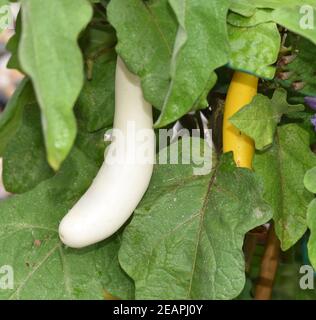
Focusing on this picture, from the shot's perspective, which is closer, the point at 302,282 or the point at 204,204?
the point at 204,204

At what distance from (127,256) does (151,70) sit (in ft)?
0.53

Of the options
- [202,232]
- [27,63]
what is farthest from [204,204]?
[27,63]

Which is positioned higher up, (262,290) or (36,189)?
(36,189)

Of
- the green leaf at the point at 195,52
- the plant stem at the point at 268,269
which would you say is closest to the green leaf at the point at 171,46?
the green leaf at the point at 195,52

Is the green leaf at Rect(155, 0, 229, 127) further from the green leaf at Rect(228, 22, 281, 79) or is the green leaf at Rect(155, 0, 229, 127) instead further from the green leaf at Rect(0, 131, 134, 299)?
the green leaf at Rect(0, 131, 134, 299)

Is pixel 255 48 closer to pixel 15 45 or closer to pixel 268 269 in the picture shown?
pixel 15 45

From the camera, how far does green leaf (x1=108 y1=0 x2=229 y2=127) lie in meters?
0.47

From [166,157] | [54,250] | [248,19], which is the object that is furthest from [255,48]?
[54,250]

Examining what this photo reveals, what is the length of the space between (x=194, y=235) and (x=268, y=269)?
21 cm

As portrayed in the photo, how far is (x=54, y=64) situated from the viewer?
402 mm

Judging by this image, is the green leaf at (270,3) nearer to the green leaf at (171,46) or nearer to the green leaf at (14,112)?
the green leaf at (171,46)

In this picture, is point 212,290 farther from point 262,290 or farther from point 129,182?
point 262,290

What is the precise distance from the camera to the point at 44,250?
0.62 m

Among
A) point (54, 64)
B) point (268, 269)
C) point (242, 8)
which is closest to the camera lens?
point (54, 64)
